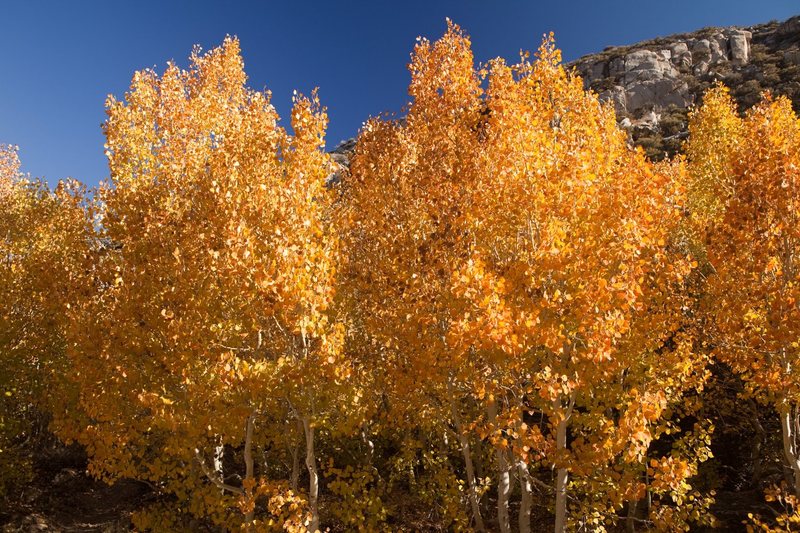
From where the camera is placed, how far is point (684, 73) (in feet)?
310

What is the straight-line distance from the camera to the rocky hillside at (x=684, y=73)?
73375 millimetres

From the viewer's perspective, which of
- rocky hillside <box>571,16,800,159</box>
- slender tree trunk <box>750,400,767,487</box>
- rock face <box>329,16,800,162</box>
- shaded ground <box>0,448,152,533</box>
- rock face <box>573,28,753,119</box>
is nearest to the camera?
slender tree trunk <box>750,400,767,487</box>

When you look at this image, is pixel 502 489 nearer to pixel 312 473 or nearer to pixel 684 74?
pixel 312 473

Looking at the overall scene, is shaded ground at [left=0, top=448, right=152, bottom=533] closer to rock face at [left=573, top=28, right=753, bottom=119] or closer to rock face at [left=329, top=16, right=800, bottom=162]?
rock face at [left=329, top=16, right=800, bottom=162]

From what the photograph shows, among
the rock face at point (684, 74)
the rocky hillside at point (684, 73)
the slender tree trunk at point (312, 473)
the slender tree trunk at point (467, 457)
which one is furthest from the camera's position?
the rocky hillside at point (684, 73)

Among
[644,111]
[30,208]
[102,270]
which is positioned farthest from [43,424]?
[644,111]

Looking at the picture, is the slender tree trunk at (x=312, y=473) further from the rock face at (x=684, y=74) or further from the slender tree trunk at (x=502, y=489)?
the rock face at (x=684, y=74)

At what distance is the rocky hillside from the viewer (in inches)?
2889

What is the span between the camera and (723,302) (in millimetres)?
11172

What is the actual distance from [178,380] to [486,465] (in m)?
12.3

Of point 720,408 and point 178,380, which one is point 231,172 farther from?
point 720,408

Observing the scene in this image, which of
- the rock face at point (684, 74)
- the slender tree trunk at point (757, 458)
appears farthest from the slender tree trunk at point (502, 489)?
the rock face at point (684, 74)

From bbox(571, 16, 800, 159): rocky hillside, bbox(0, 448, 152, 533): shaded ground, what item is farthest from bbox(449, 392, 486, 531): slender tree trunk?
bbox(571, 16, 800, 159): rocky hillside

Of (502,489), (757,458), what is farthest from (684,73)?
(502,489)
